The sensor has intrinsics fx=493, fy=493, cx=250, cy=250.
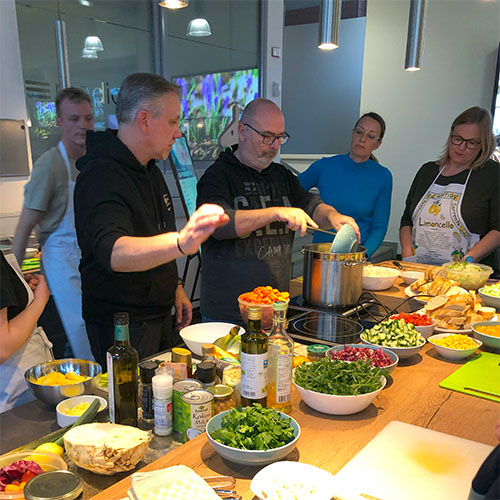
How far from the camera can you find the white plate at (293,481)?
0.90 meters

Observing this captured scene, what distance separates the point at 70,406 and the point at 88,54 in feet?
11.5

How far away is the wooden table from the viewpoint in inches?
40.8

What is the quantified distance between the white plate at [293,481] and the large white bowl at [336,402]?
0.87 feet

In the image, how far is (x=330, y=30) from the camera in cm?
203

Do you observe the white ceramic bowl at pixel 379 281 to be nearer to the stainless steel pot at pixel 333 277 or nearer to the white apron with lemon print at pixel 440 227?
the stainless steel pot at pixel 333 277

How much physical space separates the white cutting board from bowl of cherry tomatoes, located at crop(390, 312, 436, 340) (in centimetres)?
63

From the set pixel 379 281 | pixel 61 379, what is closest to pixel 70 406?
pixel 61 379

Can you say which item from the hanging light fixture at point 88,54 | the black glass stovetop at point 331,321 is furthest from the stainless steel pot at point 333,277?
the hanging light fixture at point 88,54

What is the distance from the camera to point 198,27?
4.82m

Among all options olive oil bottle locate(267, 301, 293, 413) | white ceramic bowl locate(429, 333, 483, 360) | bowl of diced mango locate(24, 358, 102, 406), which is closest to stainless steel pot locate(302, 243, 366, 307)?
white ceramic bowl locate(429, 333, 483, 360)

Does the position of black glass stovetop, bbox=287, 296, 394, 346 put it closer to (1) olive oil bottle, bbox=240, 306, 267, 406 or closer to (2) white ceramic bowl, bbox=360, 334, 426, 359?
(2) white ceramic bowl, bbox=360, 334, 426, 359

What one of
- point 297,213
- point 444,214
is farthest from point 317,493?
point 444,214

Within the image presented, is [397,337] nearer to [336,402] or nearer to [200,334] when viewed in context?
[336,402]

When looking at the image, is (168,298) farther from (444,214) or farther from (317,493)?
(444,214)
